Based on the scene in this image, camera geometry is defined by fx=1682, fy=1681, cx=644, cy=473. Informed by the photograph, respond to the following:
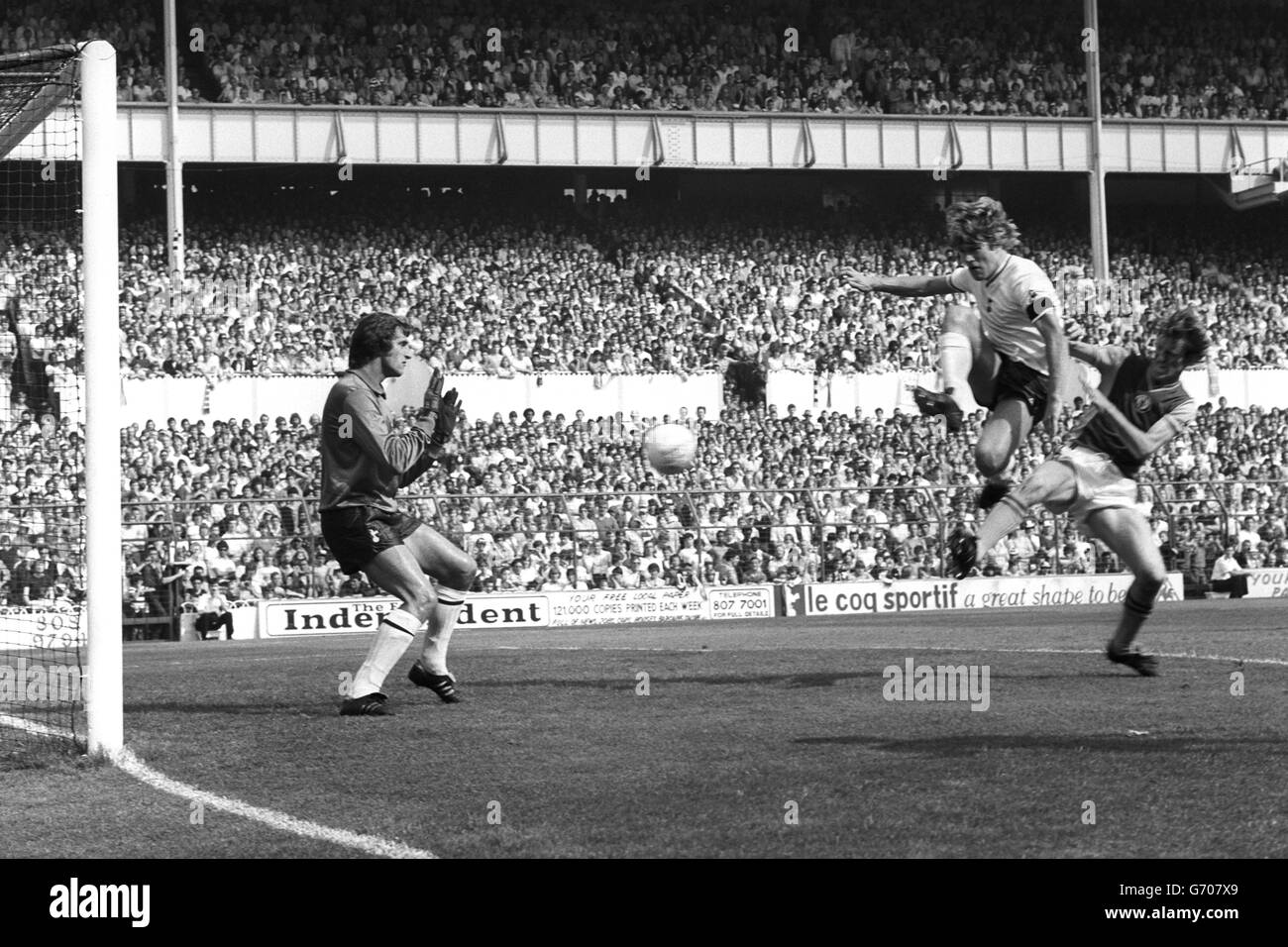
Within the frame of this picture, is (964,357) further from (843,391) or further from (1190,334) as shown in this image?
(843,391)

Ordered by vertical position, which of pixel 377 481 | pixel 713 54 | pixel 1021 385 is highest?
pixel 713 54

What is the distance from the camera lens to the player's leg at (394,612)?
9.65 meters

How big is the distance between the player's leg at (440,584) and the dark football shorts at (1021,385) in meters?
3.67

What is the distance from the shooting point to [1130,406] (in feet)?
35.9

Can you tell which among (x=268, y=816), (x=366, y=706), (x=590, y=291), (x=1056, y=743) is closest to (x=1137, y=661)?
(x=1056, y=743)

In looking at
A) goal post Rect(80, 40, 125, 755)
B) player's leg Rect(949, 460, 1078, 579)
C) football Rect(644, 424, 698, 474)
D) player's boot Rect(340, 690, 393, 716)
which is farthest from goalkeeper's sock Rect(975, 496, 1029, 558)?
football Rect(644, 424, 698, 474)

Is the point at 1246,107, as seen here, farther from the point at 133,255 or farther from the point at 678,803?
the point at 678,803

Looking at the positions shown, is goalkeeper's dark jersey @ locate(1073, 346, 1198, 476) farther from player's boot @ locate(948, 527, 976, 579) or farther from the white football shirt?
player's boot @ locate(948, 527, 976, 579)

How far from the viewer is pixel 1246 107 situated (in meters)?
49.1

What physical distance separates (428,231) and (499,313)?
590cm

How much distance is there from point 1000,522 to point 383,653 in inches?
144

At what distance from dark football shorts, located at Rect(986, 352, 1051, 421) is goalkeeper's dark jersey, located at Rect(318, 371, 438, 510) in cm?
381

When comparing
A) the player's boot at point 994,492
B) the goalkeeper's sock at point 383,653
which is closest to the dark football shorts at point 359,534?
the goalkeeper's sock at point 383,653
